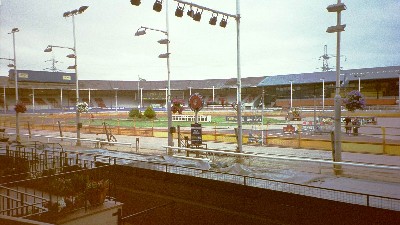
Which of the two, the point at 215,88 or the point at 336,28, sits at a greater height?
the point at 215,88

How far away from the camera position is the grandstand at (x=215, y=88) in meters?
70.8

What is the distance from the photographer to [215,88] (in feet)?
312

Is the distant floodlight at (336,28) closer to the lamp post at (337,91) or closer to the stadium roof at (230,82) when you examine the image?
the lamp post at (337,91)

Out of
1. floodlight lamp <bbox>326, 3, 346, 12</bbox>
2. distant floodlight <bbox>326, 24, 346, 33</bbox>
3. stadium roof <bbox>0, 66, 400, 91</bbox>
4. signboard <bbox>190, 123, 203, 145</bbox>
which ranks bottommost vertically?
signboard <bbox>190, 123, 203, 145</bbox>

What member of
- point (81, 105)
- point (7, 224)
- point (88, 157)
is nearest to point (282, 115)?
point (81, 105)

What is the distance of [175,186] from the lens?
1106cm

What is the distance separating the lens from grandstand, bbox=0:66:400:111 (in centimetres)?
7081

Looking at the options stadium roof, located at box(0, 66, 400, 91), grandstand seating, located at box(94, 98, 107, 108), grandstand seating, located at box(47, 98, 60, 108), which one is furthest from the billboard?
grandstand seating, located at box(94, 98, 107, 108)

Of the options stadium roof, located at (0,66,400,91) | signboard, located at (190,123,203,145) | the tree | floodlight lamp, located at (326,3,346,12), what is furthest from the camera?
stadium roof, located at (0,66,400,91)

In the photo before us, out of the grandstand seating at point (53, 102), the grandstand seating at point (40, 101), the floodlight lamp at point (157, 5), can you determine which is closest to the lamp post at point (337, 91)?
the floodlight lamp at point (157, 5)

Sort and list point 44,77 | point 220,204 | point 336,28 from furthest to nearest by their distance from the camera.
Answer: point 44,77 → point 336,28 → point 220,204

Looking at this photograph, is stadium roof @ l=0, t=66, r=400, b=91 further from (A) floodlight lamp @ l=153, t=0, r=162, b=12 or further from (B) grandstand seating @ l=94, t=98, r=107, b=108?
(A) floodlight lamp @ l=153, t=0, r=162, b=12

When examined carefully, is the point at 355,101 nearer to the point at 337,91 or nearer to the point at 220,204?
the point at 337,91

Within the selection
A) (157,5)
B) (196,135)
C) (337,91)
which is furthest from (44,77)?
(337,91)
